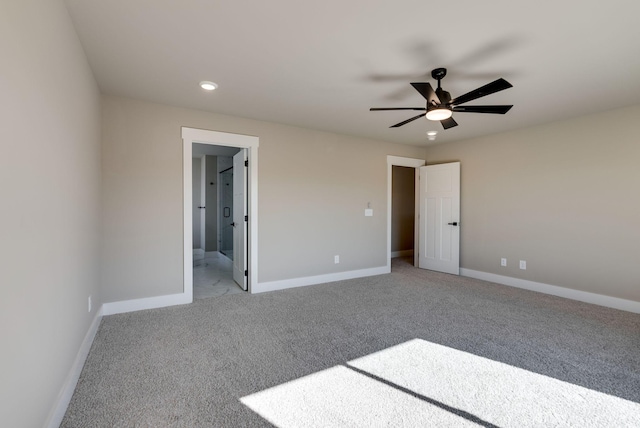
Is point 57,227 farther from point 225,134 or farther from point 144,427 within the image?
point 225,134

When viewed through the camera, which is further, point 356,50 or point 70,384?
point 356,50

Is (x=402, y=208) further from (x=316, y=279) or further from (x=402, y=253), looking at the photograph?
(x=316, y=279)

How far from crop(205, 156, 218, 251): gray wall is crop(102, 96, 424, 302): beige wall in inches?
132

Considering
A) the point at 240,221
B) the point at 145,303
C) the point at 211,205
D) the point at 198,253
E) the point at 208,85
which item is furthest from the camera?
the point at 211,205

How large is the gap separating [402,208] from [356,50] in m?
5.48

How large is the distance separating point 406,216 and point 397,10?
601 cm

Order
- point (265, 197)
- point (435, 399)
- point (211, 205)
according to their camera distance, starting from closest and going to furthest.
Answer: point (435, 399), point (265, 197), point (211, 205)

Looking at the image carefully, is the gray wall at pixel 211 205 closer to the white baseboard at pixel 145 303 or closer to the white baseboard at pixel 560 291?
the white baseboard at pixel 145 303

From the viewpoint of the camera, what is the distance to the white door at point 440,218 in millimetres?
5348

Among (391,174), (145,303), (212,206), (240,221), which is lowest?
(145,303)

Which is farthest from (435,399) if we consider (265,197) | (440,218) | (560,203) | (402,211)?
(402,211)

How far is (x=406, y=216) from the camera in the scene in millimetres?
7508

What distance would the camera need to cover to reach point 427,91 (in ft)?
8.17

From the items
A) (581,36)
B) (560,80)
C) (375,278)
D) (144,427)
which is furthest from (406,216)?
(144,427)
